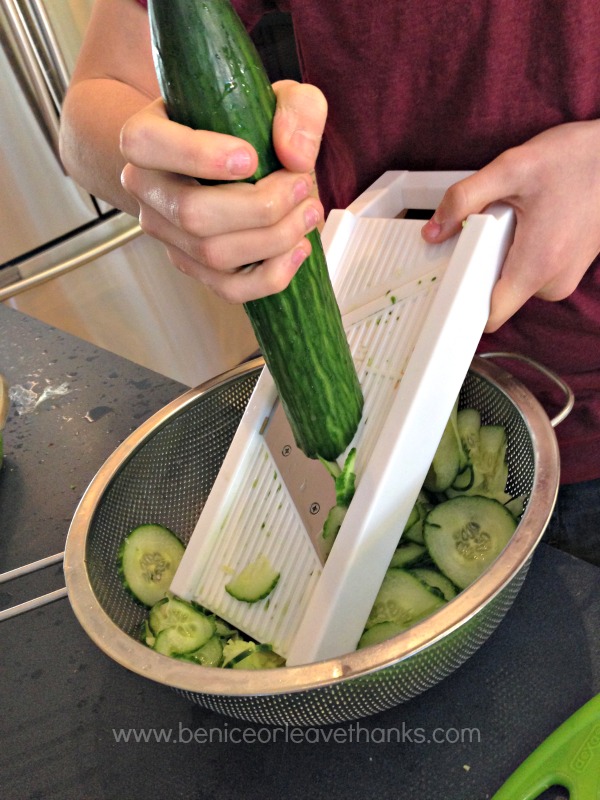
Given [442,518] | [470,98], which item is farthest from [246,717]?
[470,98]

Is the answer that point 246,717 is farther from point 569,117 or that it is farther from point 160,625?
point 569,117

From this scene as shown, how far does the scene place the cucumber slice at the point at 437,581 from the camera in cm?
64

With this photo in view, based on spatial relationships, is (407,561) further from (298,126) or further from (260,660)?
(298,126)

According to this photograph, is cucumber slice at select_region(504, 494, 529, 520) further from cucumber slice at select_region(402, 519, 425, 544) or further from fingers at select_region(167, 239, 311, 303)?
fingers at select_region(167, 239, 311, 303)

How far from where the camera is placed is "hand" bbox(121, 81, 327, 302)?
472mm

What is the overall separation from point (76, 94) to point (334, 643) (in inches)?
29.0

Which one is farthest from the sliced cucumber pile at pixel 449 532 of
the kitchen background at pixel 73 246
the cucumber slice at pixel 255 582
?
the kitchen background at pixel 73 246

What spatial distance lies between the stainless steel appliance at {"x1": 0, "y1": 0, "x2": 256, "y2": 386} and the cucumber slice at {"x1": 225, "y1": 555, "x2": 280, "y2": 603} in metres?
1.79

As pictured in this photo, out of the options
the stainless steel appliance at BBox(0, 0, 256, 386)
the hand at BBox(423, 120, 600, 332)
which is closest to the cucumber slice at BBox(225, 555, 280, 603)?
the hand at BBox(423, 120, 600, 332)

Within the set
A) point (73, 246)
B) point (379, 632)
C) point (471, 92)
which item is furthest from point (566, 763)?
Answer: point (73, 246)

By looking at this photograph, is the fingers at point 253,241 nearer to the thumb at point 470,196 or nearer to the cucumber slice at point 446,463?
the thumb at point 470,196

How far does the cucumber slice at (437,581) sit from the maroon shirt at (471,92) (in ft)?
1.03

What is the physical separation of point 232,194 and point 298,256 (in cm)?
8

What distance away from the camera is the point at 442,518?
67 centimetres
